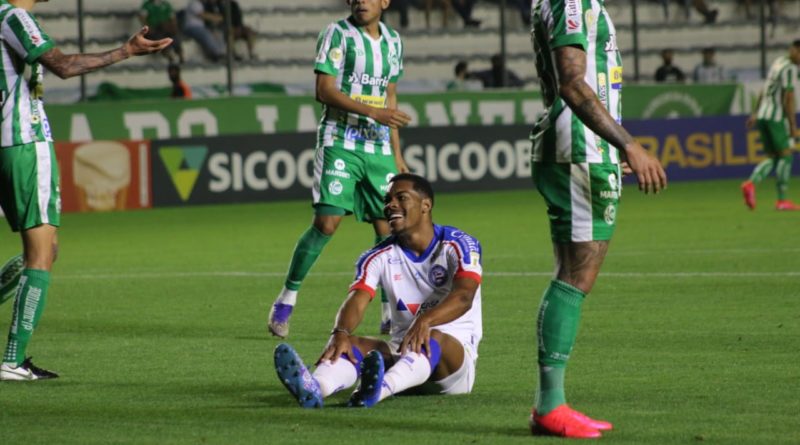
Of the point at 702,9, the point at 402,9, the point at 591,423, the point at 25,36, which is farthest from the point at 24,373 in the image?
the point at 702,9

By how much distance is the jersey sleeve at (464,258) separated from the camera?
724cm

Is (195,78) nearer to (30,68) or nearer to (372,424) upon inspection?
(30,68)

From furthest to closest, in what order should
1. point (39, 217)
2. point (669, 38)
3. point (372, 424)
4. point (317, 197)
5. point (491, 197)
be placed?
point (669, 38), point (491, 197), point (317, 197), point (39, 217), point (372, 424)

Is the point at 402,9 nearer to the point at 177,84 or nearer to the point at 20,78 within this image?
the point at 177,84

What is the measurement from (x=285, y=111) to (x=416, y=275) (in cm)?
1554

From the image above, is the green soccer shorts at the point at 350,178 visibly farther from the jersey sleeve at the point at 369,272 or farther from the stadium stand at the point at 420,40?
the stadium stand at the point at 420,40

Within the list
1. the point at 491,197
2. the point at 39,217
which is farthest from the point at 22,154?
the point at 491,197

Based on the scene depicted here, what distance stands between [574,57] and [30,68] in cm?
328

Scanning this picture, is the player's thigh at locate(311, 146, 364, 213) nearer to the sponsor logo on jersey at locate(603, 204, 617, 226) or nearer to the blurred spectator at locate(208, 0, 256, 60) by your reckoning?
the sponsor logo on jersey at locate(603, 204, 617, 226)

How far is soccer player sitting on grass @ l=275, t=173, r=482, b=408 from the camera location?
6.95 m

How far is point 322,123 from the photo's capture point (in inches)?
404

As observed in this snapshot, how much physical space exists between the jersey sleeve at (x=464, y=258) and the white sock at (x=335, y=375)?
0.61 meters

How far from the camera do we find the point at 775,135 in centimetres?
→ 1998

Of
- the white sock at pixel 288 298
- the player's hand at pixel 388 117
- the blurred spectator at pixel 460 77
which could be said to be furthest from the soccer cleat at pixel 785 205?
the white sock at pixel 288 298
